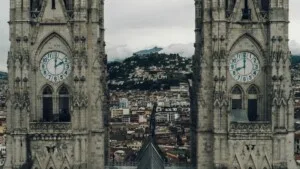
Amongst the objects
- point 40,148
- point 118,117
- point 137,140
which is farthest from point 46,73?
point 118,117

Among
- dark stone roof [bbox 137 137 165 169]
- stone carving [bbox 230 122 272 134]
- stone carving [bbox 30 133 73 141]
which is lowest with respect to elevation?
dark stone roof [bbox 137 137 165 169]

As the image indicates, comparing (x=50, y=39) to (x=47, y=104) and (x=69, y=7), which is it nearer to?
(x=69, y=7)

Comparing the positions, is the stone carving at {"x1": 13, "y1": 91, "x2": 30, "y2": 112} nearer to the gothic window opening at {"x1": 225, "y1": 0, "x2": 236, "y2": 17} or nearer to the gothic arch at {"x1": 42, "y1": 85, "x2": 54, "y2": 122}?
the gothic arch at {"x1": 42, "y1": 85, "x2": 54, "y2": 122}

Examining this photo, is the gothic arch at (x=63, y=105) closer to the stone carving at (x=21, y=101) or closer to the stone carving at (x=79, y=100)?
the stone carving at (x=79, y=100)

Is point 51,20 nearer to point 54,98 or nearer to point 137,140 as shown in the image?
point 54,98

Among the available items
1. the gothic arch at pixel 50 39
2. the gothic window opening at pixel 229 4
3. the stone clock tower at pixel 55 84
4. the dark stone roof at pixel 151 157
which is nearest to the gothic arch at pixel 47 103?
the stone clock tower at pixel 55 84

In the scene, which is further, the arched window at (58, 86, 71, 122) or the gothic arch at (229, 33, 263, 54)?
the arched window at (58, 86, 71, 122)

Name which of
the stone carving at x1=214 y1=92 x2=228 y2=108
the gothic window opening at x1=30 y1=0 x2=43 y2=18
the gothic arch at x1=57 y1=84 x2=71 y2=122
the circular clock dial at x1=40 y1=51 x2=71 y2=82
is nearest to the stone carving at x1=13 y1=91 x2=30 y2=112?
the circular clock dial at x1=40 y1=51 x2=71 y2=82
